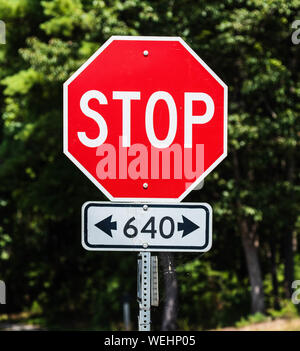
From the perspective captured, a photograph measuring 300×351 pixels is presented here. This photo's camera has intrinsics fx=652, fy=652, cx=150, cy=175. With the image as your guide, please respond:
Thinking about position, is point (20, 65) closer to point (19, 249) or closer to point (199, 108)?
point (19, 249)

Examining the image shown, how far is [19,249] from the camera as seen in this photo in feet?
79.9

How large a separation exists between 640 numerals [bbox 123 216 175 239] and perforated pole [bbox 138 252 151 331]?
107mm

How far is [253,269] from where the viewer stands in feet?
55.7

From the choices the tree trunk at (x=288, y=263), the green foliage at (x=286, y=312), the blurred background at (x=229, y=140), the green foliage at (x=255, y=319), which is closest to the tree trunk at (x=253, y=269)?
Result: the blurred background at (x=229, y=140)

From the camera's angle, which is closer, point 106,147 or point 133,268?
point 106,147

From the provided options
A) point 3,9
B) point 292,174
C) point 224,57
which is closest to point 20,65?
point 3,9

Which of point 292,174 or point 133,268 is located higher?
point 292,174

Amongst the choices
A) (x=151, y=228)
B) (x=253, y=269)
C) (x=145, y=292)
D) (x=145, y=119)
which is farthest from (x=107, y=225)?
(x=253, y=269)

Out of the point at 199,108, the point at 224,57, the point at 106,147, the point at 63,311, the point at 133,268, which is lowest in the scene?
the point at 63,311

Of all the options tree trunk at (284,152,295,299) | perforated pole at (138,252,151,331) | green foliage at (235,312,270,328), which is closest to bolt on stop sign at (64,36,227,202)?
perforated pole at (138,252,151,331)

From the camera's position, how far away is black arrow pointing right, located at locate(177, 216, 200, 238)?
327 centimetres

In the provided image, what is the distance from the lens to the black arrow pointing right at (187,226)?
327cm

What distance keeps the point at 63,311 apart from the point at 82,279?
1.49m

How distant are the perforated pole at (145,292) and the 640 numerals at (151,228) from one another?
11 cm
